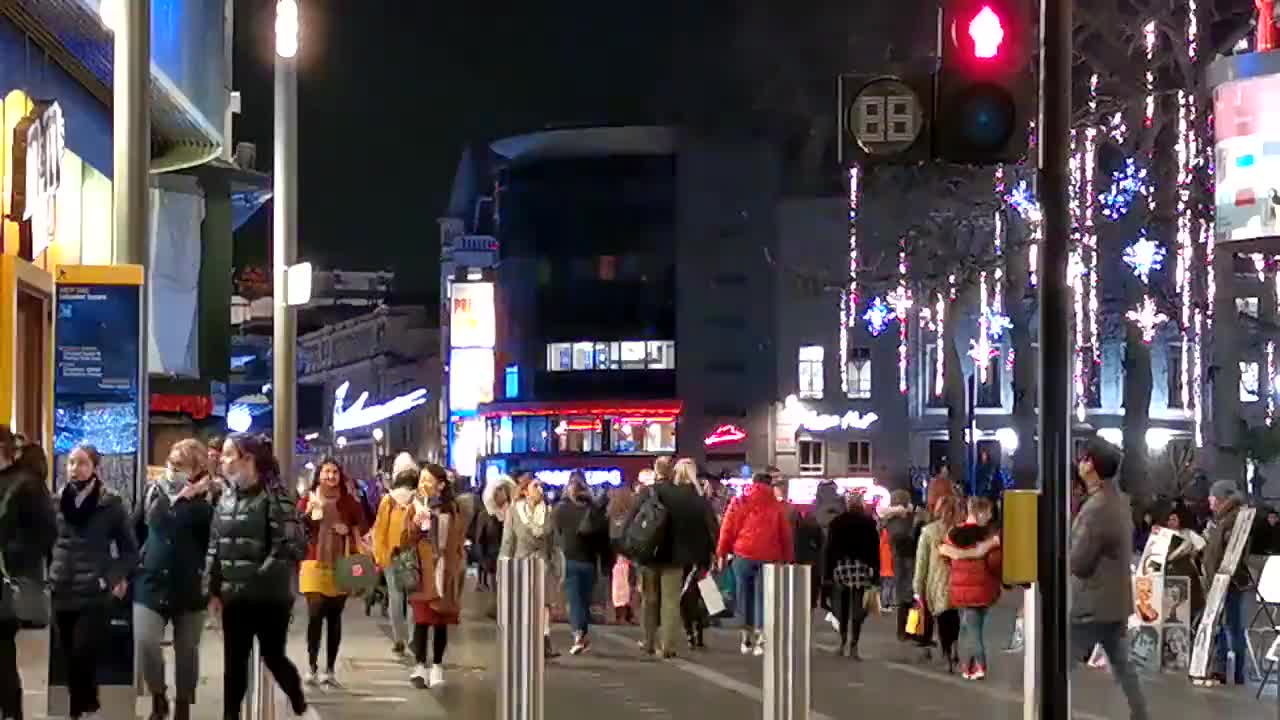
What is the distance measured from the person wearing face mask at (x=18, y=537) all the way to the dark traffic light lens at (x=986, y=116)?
20.7ft

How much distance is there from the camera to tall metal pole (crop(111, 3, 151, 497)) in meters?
14.6

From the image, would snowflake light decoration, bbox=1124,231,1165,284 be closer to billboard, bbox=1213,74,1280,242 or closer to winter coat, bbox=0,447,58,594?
billboard, bbox=1213,74,1280,242

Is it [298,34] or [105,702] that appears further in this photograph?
[298,34]

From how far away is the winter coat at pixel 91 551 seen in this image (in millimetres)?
14094

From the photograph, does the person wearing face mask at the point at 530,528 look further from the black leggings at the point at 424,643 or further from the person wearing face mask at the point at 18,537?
the person wearing face mask at the point at 18,537

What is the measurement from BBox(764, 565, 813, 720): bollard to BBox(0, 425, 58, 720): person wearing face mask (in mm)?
4966

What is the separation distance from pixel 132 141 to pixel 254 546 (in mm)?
2777

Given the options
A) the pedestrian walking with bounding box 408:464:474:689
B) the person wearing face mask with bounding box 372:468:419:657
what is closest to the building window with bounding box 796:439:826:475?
the person wearing face mask with bounding box 372:468:419:657

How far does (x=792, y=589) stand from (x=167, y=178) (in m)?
37.4

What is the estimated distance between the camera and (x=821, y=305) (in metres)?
86.1

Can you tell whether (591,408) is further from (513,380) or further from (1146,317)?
(1146,317)

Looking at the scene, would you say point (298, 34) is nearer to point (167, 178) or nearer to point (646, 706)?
point (646, 706)

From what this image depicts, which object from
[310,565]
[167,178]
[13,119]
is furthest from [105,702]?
[167,178]

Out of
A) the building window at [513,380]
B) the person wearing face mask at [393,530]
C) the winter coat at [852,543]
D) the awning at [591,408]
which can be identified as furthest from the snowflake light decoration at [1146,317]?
the building window at [513,380]
